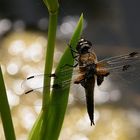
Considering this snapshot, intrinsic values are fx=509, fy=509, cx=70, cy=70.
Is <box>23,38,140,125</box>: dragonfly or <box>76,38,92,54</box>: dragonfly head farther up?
<box>76,38,92,54</box>: dragonfly head

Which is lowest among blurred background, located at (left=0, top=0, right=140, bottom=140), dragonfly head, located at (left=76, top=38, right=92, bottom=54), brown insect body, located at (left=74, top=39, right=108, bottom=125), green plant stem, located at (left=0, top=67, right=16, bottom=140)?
green plant stem, located at (left=0, top=67, right=16, bottom=140)

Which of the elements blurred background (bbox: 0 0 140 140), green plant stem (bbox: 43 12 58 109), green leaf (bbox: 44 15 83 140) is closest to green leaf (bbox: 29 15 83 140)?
green leaf (bbox: 44 15 83 140)

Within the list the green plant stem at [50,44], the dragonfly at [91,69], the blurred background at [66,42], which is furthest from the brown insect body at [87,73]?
the blurred background at [66,42]

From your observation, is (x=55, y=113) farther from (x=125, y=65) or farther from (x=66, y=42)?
(x=66, y=42)

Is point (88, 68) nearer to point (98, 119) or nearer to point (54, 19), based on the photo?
point (54, 19)

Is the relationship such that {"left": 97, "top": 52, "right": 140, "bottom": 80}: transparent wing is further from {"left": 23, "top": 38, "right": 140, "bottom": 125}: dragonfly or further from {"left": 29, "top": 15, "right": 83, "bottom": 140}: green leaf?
{"left": 29, "top": 15, "right": 83, "bottom": 140}: green leaf

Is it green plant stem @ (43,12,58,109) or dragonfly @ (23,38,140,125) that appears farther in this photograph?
dragonfly @ (23,38,140,125)

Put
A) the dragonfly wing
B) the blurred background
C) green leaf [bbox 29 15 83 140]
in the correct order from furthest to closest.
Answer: the blurred background → the dragonfly wing → green leaf [bbox 29 15 83 140]

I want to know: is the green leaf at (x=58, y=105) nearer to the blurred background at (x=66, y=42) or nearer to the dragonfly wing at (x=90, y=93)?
the dragonfly wing at (x=90, y=93)
